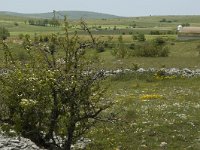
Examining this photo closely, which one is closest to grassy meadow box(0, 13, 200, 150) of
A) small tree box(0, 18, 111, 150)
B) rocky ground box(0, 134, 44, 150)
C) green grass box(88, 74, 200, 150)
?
green grass box(88, 74, 200, 150)

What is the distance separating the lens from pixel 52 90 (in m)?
16.9

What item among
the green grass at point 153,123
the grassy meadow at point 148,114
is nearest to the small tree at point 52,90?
the grassy meadow at point 148,114

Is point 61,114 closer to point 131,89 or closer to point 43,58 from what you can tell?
point 43,58

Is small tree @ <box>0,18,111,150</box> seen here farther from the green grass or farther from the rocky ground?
the rocky ground

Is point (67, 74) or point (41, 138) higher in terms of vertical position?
point (67, 74)

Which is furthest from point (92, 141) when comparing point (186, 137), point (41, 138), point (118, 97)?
point (118, 97)

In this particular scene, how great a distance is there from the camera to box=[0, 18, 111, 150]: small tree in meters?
16.7

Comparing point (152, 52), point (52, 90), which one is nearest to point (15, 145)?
point (52, 90)

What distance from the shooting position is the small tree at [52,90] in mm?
16688

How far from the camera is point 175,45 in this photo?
85812 mm

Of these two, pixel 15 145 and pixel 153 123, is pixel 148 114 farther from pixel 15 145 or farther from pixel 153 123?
pixel 15 145

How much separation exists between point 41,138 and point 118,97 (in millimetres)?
20445

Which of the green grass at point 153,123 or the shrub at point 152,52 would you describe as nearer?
the green grass at point 153,123

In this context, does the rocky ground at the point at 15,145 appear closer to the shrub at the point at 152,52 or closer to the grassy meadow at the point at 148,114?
the grassy meadow at the point at 148,114
